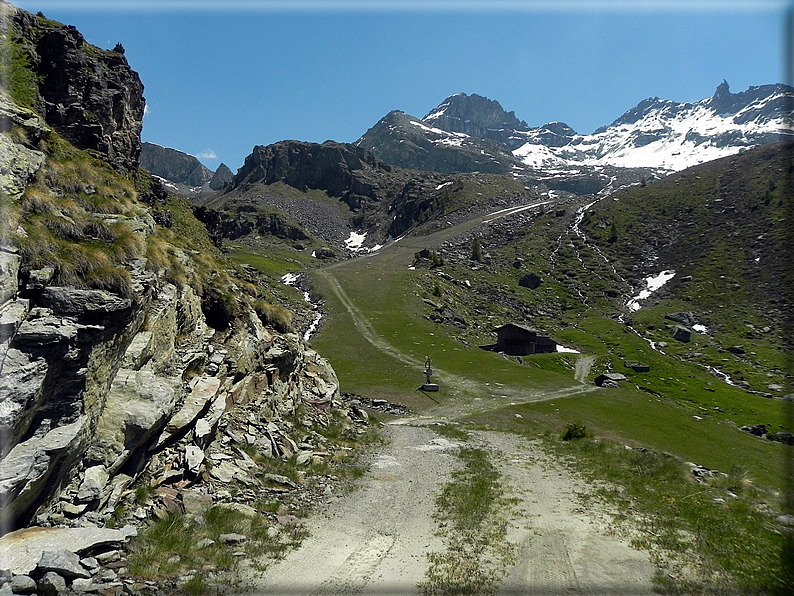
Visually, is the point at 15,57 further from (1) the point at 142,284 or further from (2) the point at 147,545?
(2) the point at 147,545

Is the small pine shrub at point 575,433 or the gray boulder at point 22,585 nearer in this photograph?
the gray boulder at point 22,585

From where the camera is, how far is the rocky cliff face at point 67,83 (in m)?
32.7

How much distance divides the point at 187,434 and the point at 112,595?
8944 mm

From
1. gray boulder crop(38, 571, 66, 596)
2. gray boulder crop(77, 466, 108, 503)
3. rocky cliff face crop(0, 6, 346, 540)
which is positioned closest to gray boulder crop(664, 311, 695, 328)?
rocky cliff face crop(0, 6, 346, 540)

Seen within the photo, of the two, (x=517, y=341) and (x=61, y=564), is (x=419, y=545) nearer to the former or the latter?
(x=61, y=564)

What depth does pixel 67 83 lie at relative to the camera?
35.7 m

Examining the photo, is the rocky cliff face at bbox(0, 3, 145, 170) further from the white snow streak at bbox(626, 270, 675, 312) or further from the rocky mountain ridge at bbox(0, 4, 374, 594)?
the white snow streak at bbox(626, 270, 675, 312)

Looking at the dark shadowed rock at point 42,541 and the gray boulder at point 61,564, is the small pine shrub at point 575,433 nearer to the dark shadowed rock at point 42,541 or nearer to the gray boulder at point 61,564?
the dark shadowed rock at point 42,541

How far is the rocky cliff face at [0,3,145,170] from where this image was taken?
32656 mm

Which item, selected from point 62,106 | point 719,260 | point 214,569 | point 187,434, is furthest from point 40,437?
point 719,260

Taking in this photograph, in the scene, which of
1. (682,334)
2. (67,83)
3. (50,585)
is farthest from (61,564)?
(682,334)

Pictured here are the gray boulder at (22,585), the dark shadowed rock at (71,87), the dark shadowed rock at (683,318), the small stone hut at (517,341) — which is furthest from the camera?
the dark shadowed rock at (683,318)

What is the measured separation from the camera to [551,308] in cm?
14700

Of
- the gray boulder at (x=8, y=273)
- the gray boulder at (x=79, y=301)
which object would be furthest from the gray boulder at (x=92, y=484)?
the gray boulder at (x=8, y=273)
